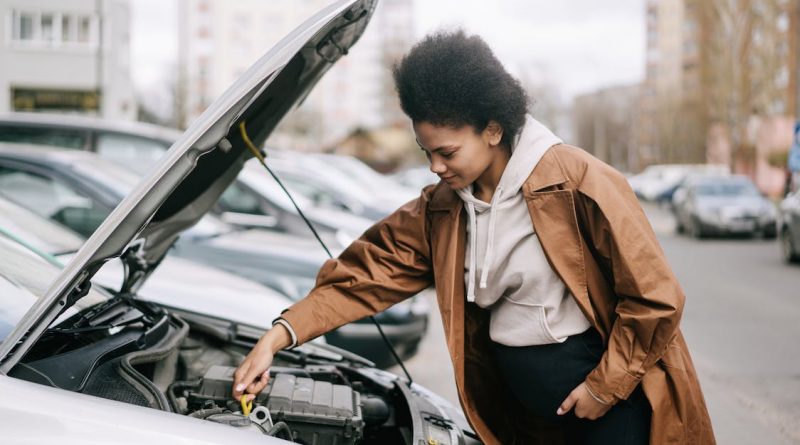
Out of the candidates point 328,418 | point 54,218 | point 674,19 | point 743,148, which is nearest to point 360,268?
point 328,418

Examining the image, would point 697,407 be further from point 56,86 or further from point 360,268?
point 56,86

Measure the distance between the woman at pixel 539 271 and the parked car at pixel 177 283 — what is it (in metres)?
1.68

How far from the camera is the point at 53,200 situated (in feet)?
19.5

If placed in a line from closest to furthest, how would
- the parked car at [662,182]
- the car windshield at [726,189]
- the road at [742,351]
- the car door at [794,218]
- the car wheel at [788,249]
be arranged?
the road at [742,351], the car door at [794,218], the car wheel at [788,249], the car windshield at [726,189], the parked car at [662,182]

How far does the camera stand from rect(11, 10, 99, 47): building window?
110 feet

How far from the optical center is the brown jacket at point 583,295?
2.11 m

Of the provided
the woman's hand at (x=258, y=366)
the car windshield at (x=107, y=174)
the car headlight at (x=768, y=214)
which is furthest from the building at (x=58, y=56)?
the woman's hand at (x=258, y=366)

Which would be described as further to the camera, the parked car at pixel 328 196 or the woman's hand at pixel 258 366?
the parked car at pixel 328 196

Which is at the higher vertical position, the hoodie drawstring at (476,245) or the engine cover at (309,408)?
the hoodie drawstring at (476,245)

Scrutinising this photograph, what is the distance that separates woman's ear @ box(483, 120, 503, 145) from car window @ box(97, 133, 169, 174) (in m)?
5.21

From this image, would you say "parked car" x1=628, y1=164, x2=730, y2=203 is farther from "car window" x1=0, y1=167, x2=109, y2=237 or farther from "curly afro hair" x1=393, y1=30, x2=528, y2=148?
"curly afro hair" x1=393, y1=30, x2=528, y2=148

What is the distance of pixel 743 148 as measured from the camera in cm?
4025

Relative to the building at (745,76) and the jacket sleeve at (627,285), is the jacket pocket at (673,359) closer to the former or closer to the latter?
the jacket sleeve at (627,285)

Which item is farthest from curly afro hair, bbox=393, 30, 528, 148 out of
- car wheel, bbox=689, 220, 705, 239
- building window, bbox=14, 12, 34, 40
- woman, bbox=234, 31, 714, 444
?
building window, bbox=14, 12, 34, 40
